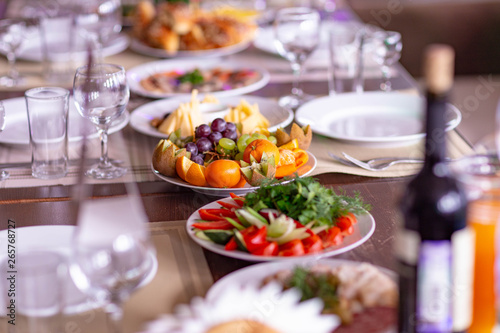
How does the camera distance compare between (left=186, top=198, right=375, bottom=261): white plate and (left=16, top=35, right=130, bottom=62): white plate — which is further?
(left=16, top=35, right=130, bottom=62): white plate

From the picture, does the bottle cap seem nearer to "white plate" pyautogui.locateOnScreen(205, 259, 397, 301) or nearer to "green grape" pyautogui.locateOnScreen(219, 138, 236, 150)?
"white plate" pyautogui.locateOnScreen(205, 259, 397, 301)

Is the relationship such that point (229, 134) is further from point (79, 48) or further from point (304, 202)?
point (79, 48)

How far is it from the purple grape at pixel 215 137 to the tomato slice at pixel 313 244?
41cm

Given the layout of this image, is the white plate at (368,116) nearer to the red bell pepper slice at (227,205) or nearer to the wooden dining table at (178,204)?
the wooden dining table at (178,204)

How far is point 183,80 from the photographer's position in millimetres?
2109

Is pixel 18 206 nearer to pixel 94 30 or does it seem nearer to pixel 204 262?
pixel 204 262

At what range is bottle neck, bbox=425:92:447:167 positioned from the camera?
68 centimetres

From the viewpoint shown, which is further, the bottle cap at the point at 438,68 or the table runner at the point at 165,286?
the table runner at the point at 165,286

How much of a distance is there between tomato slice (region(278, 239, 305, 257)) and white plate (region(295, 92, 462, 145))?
59 cm

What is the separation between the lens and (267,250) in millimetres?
1002

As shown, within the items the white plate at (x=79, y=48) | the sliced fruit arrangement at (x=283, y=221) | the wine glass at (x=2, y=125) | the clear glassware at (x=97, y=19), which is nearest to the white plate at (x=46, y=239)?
the sliced fruit arrangement at (x=283, y=221)

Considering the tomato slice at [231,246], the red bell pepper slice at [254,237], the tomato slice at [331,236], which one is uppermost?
the red bell pepper slice at [254,237]

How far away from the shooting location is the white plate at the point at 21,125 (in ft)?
5.33

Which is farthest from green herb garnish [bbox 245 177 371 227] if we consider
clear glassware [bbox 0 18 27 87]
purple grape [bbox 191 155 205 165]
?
clear glassware [bbox 0 18 27 87]
